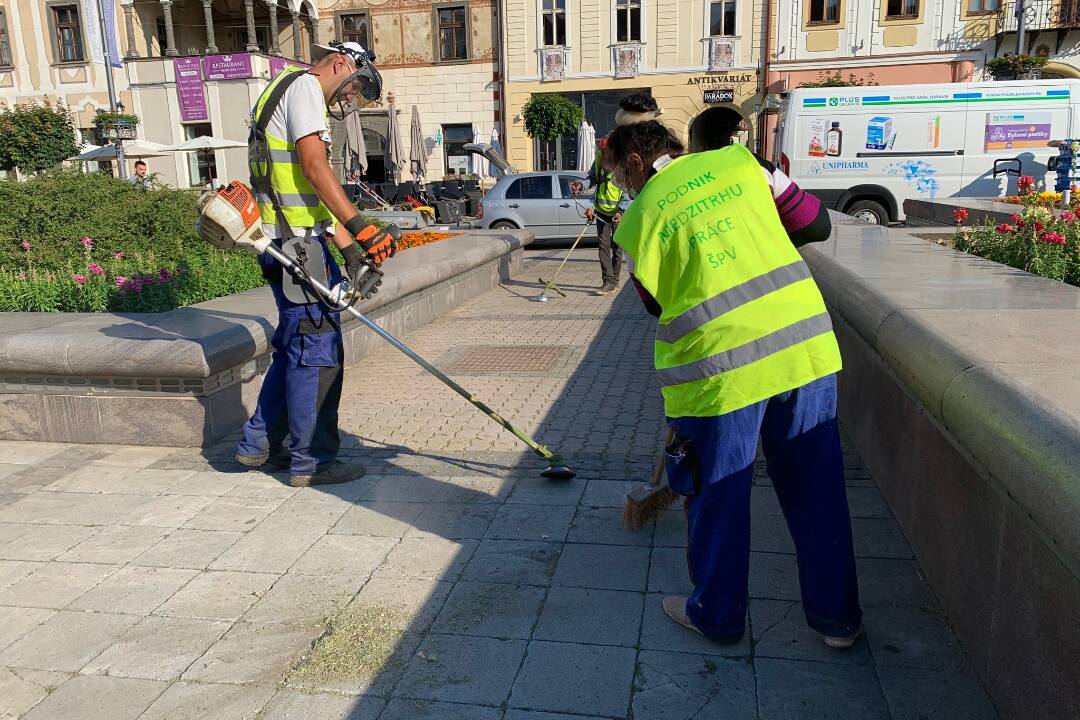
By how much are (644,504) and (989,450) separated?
5.36 ft

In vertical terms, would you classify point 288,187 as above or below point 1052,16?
below

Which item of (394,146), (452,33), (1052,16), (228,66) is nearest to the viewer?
(1052,16)

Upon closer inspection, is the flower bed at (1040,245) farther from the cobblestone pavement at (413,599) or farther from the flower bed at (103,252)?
the flower bed at (103,252)

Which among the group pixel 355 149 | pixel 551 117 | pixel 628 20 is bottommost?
pixel 355 149

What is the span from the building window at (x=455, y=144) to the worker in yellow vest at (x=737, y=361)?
93.6ft

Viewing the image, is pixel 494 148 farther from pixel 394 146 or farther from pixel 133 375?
pixel 133 375

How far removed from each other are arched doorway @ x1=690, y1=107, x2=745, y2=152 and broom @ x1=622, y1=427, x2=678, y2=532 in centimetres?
125

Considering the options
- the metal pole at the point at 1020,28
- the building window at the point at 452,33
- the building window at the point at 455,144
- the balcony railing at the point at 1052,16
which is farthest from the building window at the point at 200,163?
the balcony railing at the point at 1052,16

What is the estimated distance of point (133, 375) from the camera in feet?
15.3

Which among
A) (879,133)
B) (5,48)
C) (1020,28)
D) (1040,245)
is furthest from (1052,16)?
(5,48)

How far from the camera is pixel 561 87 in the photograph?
28.9m

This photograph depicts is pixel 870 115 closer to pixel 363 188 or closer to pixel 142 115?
pixel 363 188

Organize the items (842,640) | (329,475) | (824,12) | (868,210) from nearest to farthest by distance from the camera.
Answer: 1. (842,640)
2. (329,475)
3. (868,210)
4. (824,12)

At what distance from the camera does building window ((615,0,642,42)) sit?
28047mm
